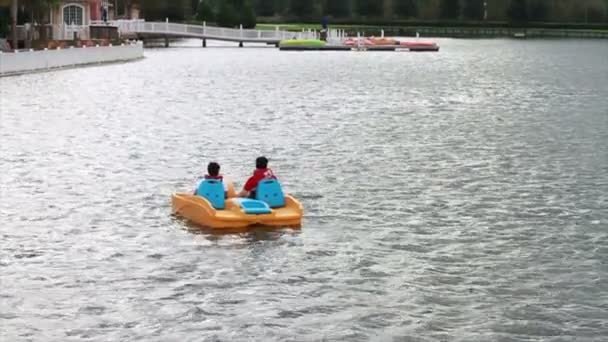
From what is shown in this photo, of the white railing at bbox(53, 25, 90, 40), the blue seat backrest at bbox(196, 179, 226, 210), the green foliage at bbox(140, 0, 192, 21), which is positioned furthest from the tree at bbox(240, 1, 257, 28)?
the blue seat backrest at bbox(196, 179, 226, 210)

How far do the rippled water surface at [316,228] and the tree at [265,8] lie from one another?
146533 millimetres

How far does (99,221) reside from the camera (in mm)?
22156

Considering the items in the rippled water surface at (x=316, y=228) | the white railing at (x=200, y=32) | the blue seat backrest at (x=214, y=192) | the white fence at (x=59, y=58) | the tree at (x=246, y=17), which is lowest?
the rippled water surface at (x=316, y=228)

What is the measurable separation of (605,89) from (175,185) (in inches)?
1742

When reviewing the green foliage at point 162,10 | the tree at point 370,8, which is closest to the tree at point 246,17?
the green foliage at point 162,10

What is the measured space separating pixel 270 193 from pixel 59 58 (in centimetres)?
5300

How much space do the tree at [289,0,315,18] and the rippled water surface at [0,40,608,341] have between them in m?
143

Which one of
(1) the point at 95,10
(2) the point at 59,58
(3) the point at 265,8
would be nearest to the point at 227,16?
(1) the point at 95,10

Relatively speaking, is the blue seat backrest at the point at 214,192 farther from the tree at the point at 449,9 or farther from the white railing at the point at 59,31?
the tree at the point at 449,9

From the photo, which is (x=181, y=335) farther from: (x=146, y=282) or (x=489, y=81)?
(x=489, y=81)

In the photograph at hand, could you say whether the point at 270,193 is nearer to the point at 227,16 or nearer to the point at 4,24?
the point at 4,24

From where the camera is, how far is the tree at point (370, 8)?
7559 inches

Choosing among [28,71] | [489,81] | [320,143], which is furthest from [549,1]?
[320,143]

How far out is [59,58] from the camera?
7219cm
